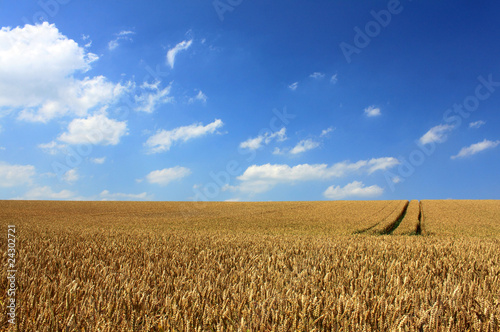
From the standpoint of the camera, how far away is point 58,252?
5617 millimetres

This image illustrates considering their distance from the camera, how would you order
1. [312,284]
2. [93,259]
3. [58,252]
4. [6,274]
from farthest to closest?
[58,252]
[93,259]
[6,274]
[312,284]

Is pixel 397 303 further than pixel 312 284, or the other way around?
pixel 312 284

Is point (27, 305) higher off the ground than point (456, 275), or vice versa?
point (27, 305)

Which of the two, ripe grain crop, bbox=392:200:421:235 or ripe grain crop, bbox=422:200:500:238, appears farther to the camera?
ripe grain crop, bbox=392:200:421:235

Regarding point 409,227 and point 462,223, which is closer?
point 409,227

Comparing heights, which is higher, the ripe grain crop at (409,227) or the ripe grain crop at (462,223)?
the ripe grain crop at (462,223)

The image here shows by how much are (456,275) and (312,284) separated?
2.79 metres

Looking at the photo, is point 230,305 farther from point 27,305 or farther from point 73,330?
point 27,305

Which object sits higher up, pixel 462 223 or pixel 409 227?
pixel 462 223

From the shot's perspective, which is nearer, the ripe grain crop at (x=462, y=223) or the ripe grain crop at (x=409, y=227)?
the ripe grain crop at (x=462, y=223)

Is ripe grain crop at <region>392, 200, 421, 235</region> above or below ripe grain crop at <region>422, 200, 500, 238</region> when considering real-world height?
below

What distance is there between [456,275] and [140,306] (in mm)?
4700

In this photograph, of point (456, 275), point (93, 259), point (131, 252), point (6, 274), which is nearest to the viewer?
point (6, 274)

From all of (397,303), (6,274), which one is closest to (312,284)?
(397,303)
